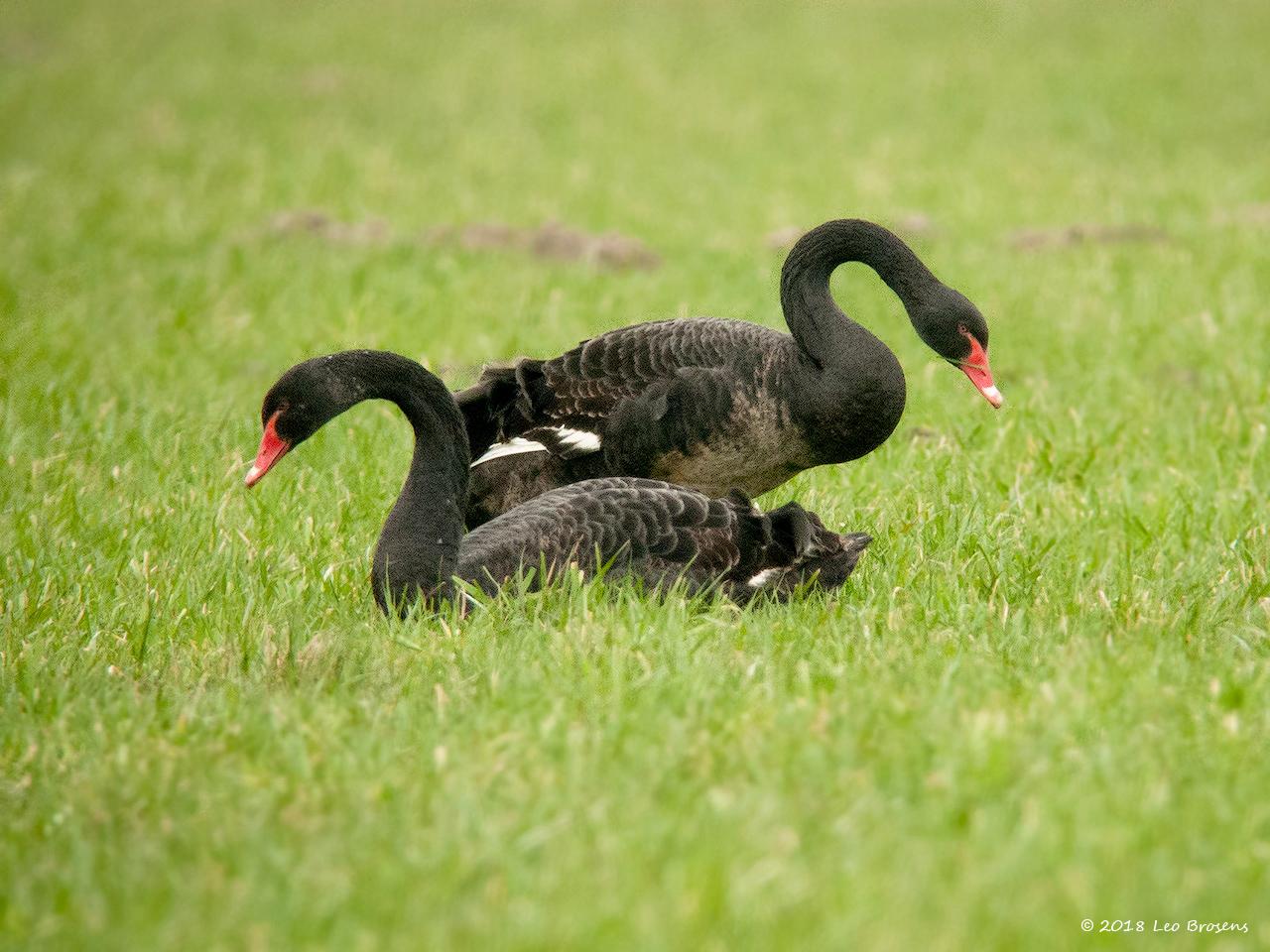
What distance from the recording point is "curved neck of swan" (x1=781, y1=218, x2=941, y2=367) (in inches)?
222

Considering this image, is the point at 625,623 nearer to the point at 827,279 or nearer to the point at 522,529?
the point at 522,529

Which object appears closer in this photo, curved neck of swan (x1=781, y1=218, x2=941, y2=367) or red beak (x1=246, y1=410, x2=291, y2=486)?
red beak (x1=246, y1=410, x2=291, y2=486)

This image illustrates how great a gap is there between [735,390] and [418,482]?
1.29m

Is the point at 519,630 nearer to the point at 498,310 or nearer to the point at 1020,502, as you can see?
the point at 1020,502

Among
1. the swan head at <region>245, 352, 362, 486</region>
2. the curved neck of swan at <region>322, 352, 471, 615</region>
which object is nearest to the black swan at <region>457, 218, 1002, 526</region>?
the curved neck of swan at <region>322, 352, 471, 615</region>

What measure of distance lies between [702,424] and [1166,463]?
8.21 feet

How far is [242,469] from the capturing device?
262 inches

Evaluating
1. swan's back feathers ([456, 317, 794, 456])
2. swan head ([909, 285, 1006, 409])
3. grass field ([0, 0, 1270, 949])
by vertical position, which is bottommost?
grass field ([0, 0, 1270, 949])

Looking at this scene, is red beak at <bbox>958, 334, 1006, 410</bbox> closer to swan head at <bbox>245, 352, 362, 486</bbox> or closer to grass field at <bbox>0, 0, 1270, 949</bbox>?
grass field at <bbox>0, 0, 1270, 949</bbox>

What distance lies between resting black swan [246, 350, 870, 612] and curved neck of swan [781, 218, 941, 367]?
713mm

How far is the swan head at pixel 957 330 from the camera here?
5.61m

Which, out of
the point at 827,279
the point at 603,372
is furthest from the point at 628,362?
the point at 827,279

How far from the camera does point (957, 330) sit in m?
5.63

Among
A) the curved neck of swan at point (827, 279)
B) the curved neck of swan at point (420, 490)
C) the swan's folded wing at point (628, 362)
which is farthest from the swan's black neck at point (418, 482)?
the curved neck of swan at point (827, 279)
